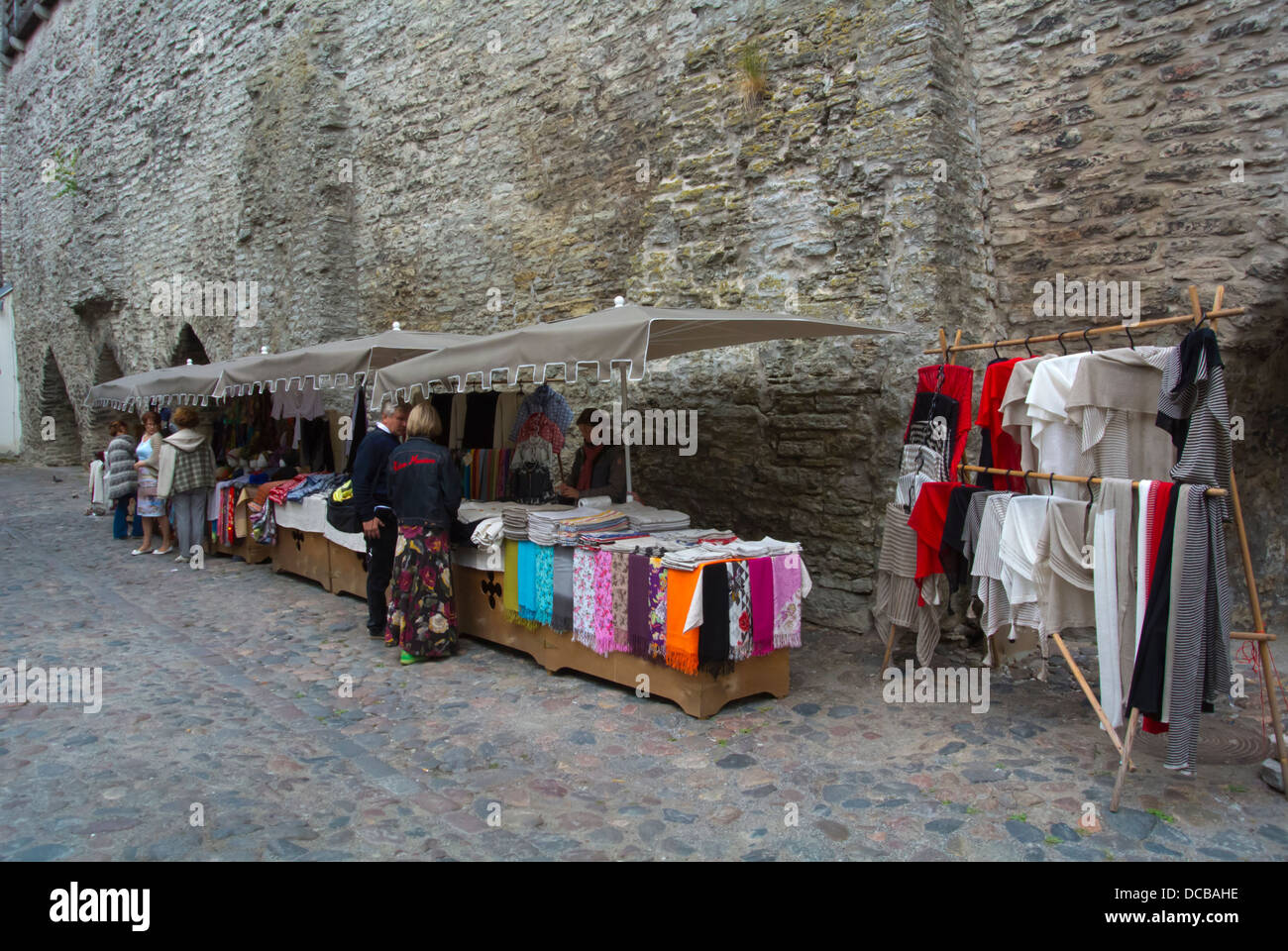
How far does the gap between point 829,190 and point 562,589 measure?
329cm

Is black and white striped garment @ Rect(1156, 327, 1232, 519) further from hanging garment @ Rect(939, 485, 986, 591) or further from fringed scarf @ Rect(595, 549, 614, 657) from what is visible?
fringed scarf @ Rect(595, 549, 614, 657)

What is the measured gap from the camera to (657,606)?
4.54m

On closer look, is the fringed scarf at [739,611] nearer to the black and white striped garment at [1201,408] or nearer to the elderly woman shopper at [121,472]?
the black and white striped garment at [1201,408]

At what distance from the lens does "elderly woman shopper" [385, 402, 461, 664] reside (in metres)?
5.57

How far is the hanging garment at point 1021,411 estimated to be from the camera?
4266mm

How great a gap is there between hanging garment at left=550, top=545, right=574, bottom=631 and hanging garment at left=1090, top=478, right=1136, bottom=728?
105 inches

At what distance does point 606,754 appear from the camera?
13.4ft

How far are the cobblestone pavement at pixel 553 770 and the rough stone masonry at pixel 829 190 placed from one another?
1716mm

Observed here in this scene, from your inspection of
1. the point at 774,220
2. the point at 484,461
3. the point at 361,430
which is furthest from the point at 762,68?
the point at 361,430

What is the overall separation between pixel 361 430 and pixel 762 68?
4.46 m

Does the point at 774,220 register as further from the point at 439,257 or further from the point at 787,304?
the point at 439,257

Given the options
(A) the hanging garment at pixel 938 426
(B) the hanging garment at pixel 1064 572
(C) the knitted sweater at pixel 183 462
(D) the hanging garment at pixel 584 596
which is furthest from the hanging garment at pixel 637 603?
(C) the knitted sweater at pixel 183 462

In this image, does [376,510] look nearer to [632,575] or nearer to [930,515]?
[632,575]

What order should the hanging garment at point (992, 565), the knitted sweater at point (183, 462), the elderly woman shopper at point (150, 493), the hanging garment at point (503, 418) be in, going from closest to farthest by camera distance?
1. the hanging garment at point (992, 565)
2. the hanging garment at point (503, 418)
3. the knitted sweater at point (183, 462)
4. the elderly woman shopper at point (150, 493)
